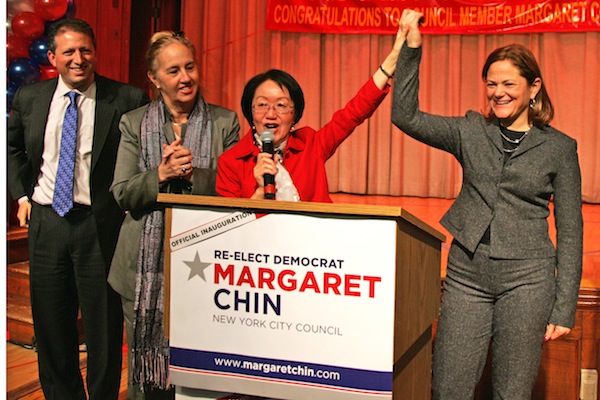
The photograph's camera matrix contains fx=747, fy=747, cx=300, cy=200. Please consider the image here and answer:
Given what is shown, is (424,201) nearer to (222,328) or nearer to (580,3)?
(580,3)

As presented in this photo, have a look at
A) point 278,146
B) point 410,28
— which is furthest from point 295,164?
point 410,28

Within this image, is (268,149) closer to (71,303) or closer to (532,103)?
(532,103)

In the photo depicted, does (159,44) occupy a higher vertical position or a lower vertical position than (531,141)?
higher

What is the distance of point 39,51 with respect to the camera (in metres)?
4.25

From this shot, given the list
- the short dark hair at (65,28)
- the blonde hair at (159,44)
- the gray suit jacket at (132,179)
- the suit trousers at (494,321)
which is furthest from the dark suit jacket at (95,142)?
the suit trousers at (494,321)

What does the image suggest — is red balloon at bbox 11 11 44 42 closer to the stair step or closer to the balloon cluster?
the balloon cluster

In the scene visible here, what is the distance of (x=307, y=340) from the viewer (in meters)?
1.69

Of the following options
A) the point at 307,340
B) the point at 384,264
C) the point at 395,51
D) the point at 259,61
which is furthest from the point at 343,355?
the point at 259,61

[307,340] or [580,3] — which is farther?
[580,3]

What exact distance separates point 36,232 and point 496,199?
5.67 ft

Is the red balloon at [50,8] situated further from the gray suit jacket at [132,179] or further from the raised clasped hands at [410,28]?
the raised clasped hands at [410,28]

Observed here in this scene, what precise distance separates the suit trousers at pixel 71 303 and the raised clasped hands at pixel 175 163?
65cm

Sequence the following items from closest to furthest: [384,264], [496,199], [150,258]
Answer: [384,264] < [496,199] < [150,258]

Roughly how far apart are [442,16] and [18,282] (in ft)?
14.1
